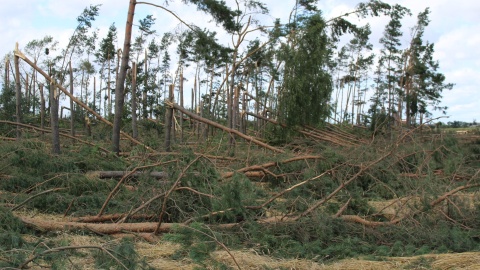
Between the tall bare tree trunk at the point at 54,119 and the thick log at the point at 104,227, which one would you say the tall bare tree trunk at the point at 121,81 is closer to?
the tall bare tree trunk at the point at 54,119

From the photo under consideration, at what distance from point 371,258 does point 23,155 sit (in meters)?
5.97

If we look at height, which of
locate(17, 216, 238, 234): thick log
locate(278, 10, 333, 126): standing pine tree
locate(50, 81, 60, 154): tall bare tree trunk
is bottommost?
locate(17, 216, 238, 234): thick log

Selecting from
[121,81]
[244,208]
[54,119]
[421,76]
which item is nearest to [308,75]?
[121,81]

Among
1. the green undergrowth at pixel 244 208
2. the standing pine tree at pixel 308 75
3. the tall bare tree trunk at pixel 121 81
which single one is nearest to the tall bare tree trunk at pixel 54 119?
the green undergrowth at pixel 244 208

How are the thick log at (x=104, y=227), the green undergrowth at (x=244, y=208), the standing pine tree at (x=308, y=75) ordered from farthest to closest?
1. the standing pine tree at (x=308, y=75)
2. the thick log at (x=104, y=227)
3. the green undergrowth at (x=244, y=208)

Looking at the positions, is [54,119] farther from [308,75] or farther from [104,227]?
[308,75]

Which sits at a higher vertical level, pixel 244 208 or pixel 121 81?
pixel 121 81

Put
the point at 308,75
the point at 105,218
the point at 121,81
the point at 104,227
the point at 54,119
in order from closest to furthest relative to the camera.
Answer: the point at 104,227
the point at 105,218
the point at 54,119
the point at 121,81
the point at 308,75

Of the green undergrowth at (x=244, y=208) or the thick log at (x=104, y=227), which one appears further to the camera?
the thick log at (x=104, y=227)

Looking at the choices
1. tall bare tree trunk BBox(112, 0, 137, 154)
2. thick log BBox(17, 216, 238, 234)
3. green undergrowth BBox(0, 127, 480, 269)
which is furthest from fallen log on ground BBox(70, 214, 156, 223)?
tall bare tree trunk BBox(112, 0, 137, 154)

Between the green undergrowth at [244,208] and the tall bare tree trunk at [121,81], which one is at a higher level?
the tall bare tree trunk at [121,81]

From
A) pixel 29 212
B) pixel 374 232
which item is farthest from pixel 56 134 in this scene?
pixel 374 232

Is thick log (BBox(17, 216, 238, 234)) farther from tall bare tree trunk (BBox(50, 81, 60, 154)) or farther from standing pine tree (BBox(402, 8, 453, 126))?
standing pine tree (BBox(402, 8, 453, 126))

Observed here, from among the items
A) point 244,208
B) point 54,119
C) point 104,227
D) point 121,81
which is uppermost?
point 121,81
